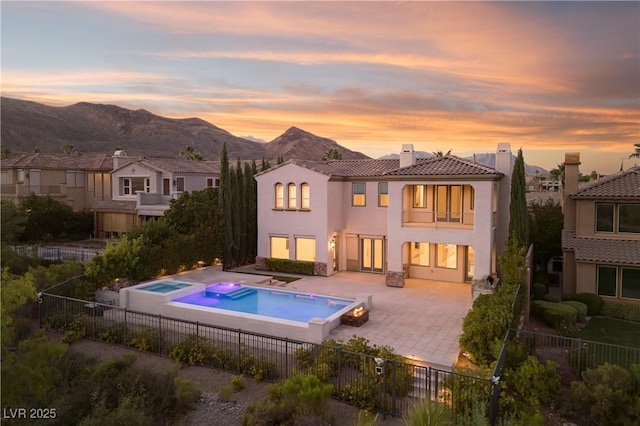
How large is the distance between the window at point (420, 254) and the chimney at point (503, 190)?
3.85m

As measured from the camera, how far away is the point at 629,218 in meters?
21.8

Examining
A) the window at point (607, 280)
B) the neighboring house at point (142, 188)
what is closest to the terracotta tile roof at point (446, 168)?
the window at point (607, 280)

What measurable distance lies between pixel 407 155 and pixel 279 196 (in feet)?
27.6

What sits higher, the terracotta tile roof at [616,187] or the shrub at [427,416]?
Result: the terracotta tile roof at [616,187]

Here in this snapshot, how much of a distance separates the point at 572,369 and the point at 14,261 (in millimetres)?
25437

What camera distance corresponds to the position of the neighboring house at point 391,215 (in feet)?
75.5

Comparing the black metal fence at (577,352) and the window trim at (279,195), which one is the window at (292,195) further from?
the black metal fence at (577,352)

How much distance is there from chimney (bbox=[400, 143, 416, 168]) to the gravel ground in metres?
17.3

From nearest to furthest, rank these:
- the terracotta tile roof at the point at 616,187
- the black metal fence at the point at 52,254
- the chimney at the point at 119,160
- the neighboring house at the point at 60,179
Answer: the terracotta tile roof at the point at 616,187 → the black metal fence at the point at 52,254 → the neighboring house at the point at 60,179 → the chimney at the point at 119,160

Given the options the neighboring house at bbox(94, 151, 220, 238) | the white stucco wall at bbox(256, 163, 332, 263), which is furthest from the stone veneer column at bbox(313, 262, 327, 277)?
the neighboring house at bbox(94, 151, 220, 238)

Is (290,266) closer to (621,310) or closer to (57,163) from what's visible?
(621,310)

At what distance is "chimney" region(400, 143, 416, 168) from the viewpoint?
26766 millimetres

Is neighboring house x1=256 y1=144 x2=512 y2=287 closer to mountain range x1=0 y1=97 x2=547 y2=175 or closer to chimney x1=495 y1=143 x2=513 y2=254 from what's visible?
chimney x1=495 y1=143 x2=513 y2=254

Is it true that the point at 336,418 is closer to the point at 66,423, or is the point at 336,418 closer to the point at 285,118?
the point at 66,423
